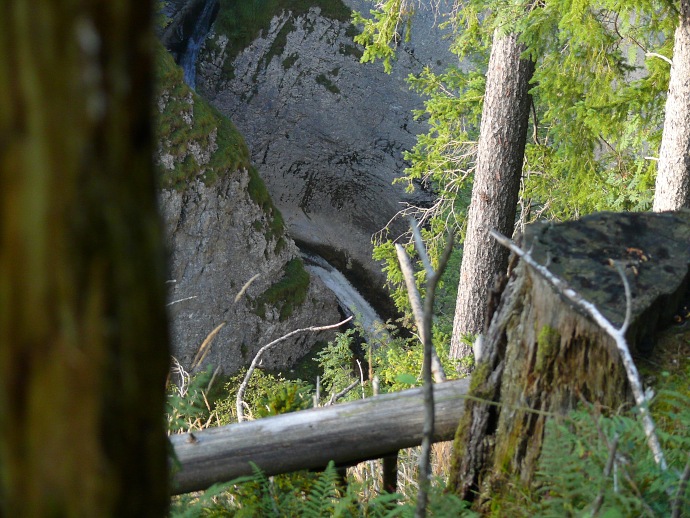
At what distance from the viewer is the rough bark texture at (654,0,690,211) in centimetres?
546

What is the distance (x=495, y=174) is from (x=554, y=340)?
655 centimetres

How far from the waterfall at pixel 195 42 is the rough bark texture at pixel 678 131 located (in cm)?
Answer: 1566

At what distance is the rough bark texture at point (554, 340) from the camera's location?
202 cm

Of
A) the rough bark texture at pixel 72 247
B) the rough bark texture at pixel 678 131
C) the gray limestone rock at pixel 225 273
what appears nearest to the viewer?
the rough bark texture at pixel 72 247

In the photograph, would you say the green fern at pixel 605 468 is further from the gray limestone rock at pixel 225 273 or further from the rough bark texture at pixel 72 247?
the gray limestone rock at pixel 225 273

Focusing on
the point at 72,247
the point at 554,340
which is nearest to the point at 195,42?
the point at 554,340

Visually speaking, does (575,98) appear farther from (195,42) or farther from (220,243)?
(195,42)

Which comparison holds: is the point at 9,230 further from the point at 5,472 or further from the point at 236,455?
the point at 236,455

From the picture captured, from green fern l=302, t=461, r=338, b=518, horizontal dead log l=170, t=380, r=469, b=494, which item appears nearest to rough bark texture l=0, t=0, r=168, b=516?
green fern l=302, t=461, r=338, b=518

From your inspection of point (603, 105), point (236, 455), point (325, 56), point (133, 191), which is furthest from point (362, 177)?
point (133, 191)

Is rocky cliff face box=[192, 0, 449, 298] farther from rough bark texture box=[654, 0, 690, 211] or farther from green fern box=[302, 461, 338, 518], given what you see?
green fern box=[302, 461, 338, 518]

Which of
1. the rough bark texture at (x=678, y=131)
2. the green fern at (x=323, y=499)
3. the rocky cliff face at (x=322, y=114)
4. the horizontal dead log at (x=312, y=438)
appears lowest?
the green fern at (x=323, y=499)

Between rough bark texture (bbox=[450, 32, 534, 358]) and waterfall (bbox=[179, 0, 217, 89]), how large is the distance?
12.8 metres

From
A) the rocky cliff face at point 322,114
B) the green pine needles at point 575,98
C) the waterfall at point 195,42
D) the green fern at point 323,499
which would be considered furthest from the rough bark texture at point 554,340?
the waterfall at point 195,42
